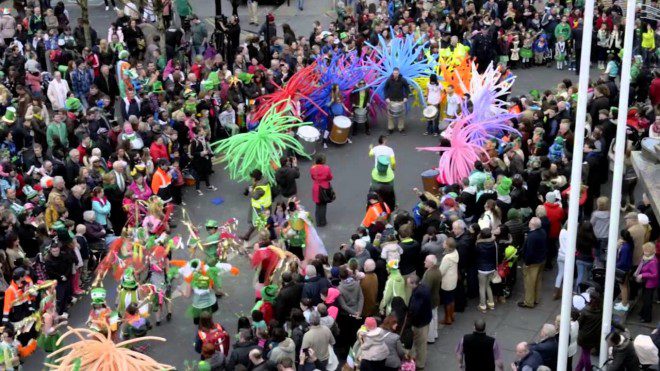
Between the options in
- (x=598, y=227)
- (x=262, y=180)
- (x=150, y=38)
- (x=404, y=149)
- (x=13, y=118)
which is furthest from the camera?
(x=150, y=38)

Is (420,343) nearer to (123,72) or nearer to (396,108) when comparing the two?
(396,108)

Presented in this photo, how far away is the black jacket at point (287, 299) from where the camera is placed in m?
15.2

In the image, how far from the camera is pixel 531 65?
1062 inches

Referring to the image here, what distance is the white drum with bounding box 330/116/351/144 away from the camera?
22.2 m

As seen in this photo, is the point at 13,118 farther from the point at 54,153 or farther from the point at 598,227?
the point at 598,227

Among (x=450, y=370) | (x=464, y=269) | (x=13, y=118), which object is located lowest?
(x=450, y=370)

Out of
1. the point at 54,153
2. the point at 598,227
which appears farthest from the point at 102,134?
the point at 598,227

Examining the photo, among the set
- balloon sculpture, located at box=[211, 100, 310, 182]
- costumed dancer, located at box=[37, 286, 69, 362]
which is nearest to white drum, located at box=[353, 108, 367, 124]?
balloon sculpture, located at box=[211, 100, 310, 182]

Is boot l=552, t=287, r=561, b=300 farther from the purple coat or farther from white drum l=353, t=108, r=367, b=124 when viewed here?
white drum l=353, t=108, r=367, b=124

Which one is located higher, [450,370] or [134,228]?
[134,228]

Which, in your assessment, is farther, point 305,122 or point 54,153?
point 305,122

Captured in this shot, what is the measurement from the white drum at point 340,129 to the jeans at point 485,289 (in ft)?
21.1

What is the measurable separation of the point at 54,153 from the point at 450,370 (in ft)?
26.5

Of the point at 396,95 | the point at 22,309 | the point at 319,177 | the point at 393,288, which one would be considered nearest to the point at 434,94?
the point at 396,95
